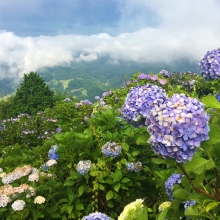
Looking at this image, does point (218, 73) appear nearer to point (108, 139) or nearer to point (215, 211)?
point (108, 139)

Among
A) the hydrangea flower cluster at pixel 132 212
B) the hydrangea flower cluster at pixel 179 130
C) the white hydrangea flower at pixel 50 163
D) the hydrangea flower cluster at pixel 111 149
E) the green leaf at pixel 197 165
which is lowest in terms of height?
the white hydrangea flower at pixel 50 163

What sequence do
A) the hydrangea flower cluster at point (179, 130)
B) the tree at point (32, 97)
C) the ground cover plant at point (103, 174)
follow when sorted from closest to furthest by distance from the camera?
1. the hydrangea flower cluster at point (179, 130)
2. the ground cover plant at point (103, 174)
3. the tree at point (32, 97)

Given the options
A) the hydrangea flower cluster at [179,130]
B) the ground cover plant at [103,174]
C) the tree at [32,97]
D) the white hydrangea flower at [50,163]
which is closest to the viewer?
the hydrangea flower cluster at [179,130]

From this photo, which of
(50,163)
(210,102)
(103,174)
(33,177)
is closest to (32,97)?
(50,163)

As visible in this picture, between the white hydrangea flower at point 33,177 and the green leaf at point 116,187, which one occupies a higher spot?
Answer: the white hydrangea flower at point 33,177

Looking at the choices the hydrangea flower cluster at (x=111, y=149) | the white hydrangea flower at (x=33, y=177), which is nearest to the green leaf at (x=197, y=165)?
the hydrangea flower cluster at (x=111, y=149)

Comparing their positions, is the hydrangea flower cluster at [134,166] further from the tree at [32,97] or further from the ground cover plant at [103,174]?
the tree at [32,97]

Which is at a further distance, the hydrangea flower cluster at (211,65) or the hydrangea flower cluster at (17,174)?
the hydrangea flower cluster at (17,174)

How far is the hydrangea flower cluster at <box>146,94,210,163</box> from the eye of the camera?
61.4 inches

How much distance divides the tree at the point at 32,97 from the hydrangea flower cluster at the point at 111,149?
15540mm

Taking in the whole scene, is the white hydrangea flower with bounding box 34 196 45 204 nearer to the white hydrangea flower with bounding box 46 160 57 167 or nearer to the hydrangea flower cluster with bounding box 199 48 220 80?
the white hydrangea flower with bounding box 46 160 57 167

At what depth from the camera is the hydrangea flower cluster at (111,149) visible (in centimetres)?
342

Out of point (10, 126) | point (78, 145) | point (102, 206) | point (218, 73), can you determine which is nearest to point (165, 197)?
point (102, 206)

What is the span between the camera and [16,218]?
3248 mm
